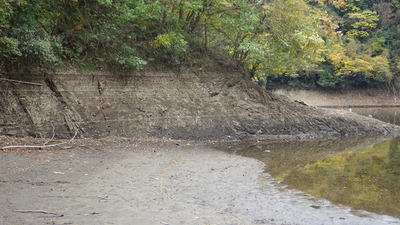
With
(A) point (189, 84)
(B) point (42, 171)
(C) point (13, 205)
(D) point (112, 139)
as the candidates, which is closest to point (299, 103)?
(A) point (189, 84)

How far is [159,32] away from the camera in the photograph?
1703cm

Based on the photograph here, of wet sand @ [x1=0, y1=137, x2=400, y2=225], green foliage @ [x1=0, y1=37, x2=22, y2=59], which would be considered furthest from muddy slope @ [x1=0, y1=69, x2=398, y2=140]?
wet sand @ [x1=0, y1=137, x2=400, y2=225]

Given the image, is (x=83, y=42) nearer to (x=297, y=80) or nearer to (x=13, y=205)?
(x=13, y=205)

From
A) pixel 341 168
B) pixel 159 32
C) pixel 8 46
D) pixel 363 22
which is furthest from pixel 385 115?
pixel 8 46

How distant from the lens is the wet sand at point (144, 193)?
20.5 feet

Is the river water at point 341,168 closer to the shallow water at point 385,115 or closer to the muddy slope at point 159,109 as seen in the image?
the muddy slope at point 159,109

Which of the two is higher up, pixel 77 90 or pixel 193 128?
pixel 77 90

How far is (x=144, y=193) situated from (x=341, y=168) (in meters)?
7.06

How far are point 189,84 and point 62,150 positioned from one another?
25.9 ft

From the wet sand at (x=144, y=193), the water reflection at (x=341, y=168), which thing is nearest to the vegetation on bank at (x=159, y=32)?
the wet sand at (x=144, y=193)

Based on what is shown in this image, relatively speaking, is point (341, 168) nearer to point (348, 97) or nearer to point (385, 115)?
point (385, 115)

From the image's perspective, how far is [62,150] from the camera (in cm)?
1175

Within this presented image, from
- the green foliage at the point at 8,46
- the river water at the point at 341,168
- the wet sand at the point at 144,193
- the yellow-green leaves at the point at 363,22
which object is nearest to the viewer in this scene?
the wet sand at the point at 144,193

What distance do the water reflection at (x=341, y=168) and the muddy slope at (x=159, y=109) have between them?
199 cm
